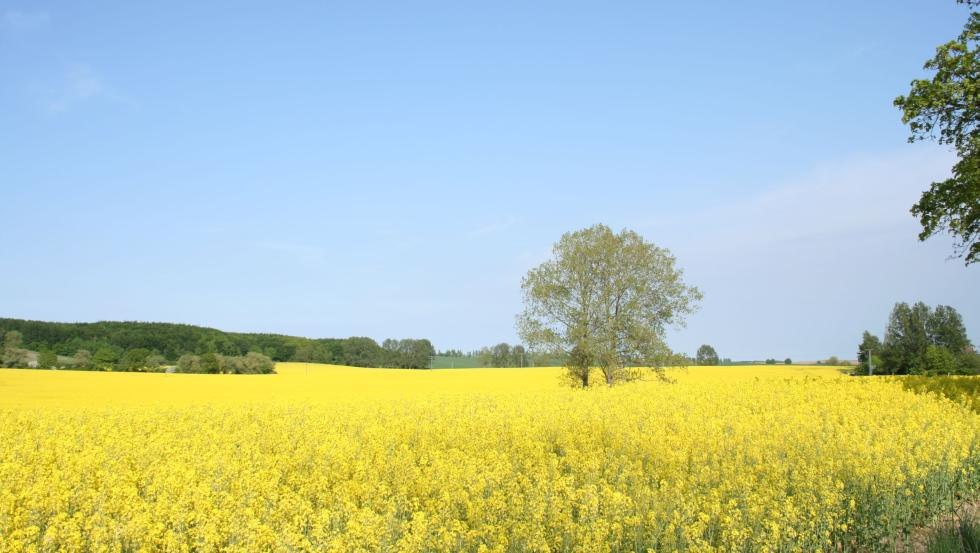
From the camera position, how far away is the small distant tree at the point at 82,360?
64.2 m

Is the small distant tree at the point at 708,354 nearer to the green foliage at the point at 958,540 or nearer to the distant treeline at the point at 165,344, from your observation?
the distant treeline at the point at 165,344

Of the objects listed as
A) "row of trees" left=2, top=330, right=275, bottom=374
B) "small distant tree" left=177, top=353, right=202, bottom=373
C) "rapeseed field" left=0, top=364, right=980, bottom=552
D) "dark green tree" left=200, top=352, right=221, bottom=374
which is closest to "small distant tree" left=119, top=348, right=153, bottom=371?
"row of trees" left=2, top=330, right=275, bottom=374

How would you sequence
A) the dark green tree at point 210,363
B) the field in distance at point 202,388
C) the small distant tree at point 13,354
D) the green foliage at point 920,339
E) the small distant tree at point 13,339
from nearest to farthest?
1. the field in distance at point 202,388
2. the small distant tree at point 13,354
3. the small distant tree at point 13,339
4. the dark green tree at point 210,363
5. the green foliage at point 920,339

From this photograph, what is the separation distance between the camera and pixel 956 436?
528 inches

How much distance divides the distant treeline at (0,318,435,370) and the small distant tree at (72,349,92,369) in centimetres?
46

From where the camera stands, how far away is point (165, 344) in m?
75.2

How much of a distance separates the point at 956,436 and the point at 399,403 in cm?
1577

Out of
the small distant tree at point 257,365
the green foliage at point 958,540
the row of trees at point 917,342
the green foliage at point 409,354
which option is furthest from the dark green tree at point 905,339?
the green foliage at point 958,540

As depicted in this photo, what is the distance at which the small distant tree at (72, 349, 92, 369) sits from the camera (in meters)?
64.2

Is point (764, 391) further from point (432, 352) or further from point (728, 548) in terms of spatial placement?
point (432, 352)

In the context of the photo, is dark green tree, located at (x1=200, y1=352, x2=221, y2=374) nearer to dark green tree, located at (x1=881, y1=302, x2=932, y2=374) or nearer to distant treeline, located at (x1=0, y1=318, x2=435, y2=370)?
distant treeline, located at (x1=0, y1=318, x2=435, y2=370)

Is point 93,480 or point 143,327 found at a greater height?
point 143,327

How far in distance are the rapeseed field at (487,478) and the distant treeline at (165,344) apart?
182ft

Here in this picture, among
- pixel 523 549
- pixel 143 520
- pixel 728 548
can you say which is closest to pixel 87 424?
pixel 143 520
